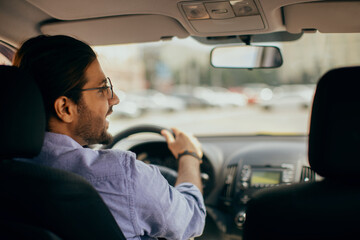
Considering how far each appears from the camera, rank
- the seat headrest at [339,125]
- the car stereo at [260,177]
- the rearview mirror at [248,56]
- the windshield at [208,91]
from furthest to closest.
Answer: the windshield at [208,91]
the car stereo at [260,177]
the rearview mirror at [248,56]
the seat headrest at [339,125]

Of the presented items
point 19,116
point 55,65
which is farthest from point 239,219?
point 19,116

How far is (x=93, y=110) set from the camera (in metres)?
1.90

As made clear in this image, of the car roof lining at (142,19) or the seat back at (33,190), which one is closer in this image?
the seat back at (33,190)

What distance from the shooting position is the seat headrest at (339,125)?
4.55 feet

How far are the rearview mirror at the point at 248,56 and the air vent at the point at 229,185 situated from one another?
3.03 ft

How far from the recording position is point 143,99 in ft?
75.9

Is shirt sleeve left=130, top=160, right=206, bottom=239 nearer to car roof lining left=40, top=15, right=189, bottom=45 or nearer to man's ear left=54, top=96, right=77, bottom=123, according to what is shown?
man's ear left=54, top=96, right=77, bottom=123

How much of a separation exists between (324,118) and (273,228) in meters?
0.44

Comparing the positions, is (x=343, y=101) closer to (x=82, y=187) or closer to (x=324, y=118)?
(x=324, y=118)

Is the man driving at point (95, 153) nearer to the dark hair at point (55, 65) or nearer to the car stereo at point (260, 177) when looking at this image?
the dark hair at point (55, 65)

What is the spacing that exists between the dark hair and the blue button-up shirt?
0.20m

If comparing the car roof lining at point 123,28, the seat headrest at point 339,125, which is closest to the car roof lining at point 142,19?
the car roof lining at point 123,28

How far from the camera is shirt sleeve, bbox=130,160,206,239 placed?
165cm

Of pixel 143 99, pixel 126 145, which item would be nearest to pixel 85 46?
pixel 126 145
